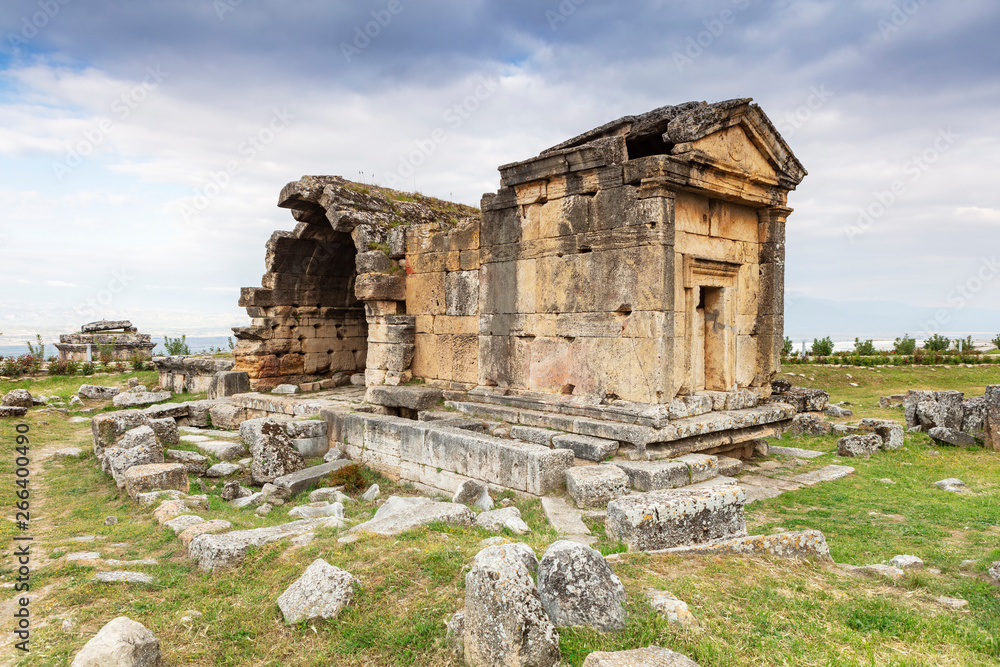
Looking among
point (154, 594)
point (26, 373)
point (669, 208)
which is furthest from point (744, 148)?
point (26, 373)

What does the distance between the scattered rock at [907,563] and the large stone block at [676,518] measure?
3.33 ft

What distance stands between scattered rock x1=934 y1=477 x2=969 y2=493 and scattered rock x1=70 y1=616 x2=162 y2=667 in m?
7.76

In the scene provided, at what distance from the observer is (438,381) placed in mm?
10164

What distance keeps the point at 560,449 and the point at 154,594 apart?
400 cm

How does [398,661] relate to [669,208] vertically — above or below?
below

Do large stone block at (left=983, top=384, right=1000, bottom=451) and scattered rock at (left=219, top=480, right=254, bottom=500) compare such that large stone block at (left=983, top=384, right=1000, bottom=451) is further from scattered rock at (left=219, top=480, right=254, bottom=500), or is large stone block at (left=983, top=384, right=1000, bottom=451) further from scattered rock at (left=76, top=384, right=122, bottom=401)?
scattered rock at (left=76, top=384, right=122, bottom=401)

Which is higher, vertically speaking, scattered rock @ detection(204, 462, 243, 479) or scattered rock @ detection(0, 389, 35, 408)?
scattered rock @ detection(0, 389, 35, 408)

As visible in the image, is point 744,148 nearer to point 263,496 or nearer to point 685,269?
point 685,269

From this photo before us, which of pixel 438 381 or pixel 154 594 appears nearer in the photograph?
pixel 154 594

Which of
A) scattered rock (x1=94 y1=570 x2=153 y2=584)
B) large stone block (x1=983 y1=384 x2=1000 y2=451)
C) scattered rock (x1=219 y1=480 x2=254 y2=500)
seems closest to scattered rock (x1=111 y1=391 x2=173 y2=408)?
scattered rock (x1=219 y1=480 x2=254 y2=500)

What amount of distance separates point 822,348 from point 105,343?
2407 cm

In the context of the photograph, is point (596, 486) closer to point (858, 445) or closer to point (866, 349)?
point (858, 445)

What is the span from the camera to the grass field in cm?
329

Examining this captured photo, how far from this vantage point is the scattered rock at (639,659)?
9.32ft
